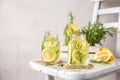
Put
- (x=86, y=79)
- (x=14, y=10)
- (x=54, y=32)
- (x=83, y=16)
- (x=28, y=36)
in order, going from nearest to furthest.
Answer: (x=86, y=79) < (x=83, y=16) < (x=54, y=32) < (x=28, y=36) < (x=14, y=10)

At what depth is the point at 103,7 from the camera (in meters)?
1.03

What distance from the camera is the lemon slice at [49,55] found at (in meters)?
0.77

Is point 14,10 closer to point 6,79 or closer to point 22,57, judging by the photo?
point 22,57

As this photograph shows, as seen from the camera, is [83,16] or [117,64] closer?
[117,64]

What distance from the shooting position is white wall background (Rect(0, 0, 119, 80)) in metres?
1.23

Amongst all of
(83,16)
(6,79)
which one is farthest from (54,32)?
(6,79)

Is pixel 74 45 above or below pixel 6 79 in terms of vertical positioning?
above

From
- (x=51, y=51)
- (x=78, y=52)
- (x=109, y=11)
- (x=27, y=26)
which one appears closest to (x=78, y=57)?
(x=78, y=52)

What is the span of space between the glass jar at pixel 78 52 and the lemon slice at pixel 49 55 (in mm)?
87

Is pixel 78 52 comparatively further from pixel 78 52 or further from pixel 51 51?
pixel 51 51

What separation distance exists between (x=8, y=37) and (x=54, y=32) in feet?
2.06

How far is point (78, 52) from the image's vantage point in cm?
70

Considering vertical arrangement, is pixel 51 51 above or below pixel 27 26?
below

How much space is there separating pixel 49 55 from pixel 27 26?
2.74ft
